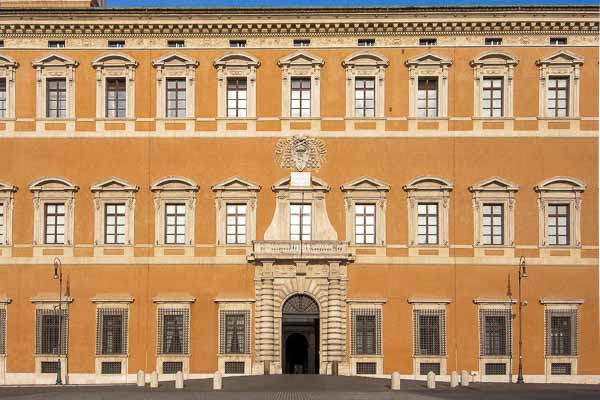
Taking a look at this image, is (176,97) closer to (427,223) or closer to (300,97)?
(300,97)

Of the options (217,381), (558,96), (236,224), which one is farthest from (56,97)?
(558,96)

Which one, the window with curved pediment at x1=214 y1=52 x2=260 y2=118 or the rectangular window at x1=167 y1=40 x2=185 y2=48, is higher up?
the rectangular window at x1=167 y1=40 x2=185 y2=48

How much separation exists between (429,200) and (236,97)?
8787 millimetres

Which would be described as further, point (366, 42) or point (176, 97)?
point (176, 97)

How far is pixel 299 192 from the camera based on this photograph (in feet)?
148

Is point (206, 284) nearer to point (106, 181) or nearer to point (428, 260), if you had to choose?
point (106, 181)

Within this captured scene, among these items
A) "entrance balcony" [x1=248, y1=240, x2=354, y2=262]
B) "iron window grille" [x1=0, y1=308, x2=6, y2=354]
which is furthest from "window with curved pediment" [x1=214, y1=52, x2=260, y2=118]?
"iron window grille" [x1=0, y1=308, x2=6, y2=354]

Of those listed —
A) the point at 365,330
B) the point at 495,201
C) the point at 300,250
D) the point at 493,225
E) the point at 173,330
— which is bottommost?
the point at 173,330

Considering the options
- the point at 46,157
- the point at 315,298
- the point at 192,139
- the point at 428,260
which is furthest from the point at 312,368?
the point at 46,157

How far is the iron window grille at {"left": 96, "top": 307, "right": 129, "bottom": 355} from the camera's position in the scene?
4472 cm

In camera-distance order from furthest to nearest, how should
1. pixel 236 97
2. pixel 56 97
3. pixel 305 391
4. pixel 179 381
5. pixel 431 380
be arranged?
1. pixel 56 97
2. pixel 236 97
3. pixel 179 381
4. pixel 431 380
5. pixel 305 391

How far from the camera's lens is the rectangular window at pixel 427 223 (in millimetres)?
44938

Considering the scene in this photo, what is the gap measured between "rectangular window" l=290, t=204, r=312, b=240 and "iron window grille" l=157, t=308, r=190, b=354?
208 inches

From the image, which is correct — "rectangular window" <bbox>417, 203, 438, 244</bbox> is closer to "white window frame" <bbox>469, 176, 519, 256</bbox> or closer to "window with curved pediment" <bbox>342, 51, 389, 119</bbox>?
"white window frame" <bbox>469, 176, 519, 256</bbox>
